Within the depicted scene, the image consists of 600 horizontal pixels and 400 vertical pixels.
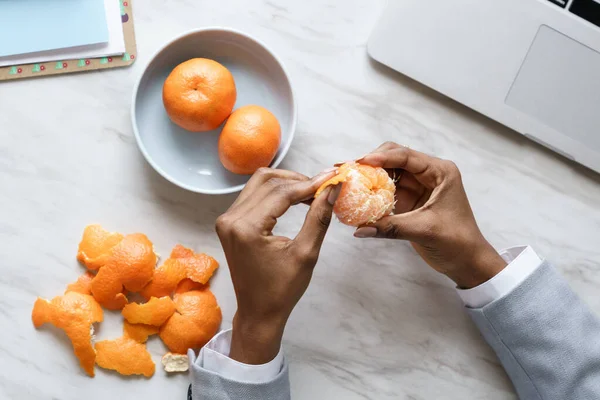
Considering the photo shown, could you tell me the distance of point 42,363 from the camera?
1.39m

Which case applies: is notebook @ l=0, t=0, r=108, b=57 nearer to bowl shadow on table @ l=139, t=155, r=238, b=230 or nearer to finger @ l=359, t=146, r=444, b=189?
bowl shadow on table @ l=139, t=155, r=238, b=230

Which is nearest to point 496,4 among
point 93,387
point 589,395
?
point 589,395

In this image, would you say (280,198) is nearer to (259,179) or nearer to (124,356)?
(259,179)

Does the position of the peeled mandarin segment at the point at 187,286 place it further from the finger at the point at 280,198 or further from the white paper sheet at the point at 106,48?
the white paper sheet at the point at 106,48

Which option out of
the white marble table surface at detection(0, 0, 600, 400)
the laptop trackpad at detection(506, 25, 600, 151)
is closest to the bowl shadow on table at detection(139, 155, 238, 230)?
the white marble table surface at detection(0, 0, 600, 400)

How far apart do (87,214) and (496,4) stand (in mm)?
1071

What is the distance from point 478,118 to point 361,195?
538mm

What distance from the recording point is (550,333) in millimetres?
1268

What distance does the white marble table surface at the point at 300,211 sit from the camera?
1399 mm

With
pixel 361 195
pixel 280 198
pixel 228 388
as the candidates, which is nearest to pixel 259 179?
pixel 280 198

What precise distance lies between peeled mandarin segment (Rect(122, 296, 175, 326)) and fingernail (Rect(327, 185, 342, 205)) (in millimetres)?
490

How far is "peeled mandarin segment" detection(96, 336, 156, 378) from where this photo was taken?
4.44 feet

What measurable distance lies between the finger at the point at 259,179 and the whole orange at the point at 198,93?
0.65 ft

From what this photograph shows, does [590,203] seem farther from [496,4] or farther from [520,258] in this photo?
[496,4]
